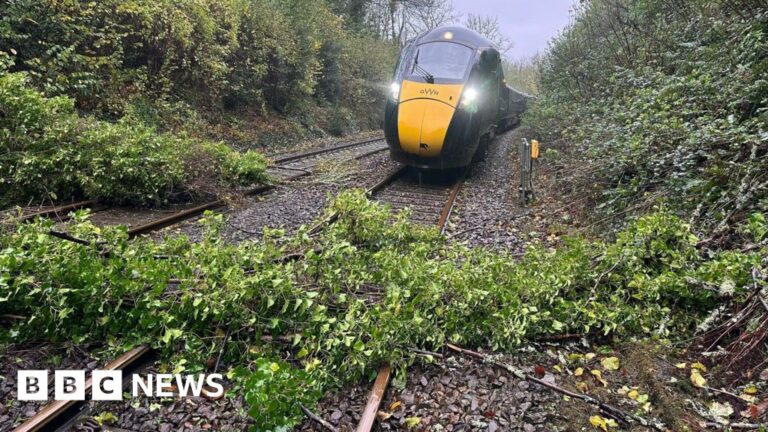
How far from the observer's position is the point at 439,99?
7887 millimetres

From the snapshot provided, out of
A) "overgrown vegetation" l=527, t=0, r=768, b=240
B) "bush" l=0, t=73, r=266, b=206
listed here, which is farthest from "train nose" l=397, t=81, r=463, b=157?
"bush" l=0, t=73, r=266, b=206

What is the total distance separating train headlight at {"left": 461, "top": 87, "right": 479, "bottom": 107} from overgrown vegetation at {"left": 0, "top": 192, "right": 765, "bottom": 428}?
480cm

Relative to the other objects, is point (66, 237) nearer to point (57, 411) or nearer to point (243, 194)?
point (57, 411)

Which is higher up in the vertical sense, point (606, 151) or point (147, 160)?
point (606, 151)

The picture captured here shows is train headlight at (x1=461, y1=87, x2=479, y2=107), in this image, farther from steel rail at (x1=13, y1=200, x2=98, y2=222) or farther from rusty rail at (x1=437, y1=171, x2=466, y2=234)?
steel rail at (x1=13, y1=200, x2=98, y2=222)

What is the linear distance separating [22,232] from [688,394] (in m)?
4.88

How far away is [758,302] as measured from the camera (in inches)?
106

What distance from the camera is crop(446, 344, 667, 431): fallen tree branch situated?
2.30 m

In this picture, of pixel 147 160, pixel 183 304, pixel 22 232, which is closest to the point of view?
pixel 183 304

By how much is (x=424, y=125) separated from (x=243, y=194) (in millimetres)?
3453

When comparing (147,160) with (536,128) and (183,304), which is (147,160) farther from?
(536,128)

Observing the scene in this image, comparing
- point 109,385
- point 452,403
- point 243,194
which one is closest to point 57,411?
point 109,385

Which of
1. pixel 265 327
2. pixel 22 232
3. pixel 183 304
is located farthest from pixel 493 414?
pixel 22 232

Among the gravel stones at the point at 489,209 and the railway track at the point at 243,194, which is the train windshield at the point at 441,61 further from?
the railway track at the point at 243,194
